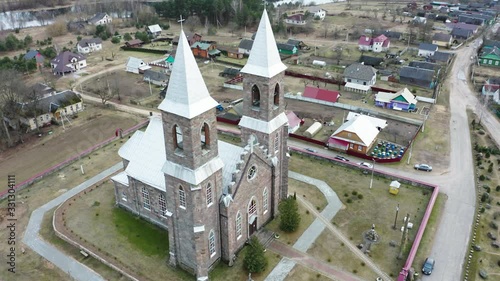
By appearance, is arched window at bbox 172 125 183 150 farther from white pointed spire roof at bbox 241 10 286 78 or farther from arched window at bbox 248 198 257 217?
arched window at bbox 248 198 257 217

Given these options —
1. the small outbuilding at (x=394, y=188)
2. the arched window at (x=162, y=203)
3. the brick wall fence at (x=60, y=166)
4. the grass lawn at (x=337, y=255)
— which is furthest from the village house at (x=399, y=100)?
the arched window at (x=162, y=203)

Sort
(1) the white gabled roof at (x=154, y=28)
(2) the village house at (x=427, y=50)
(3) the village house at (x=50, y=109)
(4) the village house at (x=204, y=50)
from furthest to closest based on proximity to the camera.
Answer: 1. (1) the white gabled roof at (x=154, y=28)
2. (4) the village house at (x=204, y=50)
3. (2) the village house at (x=427, y=50)
4. (3) the village house at (x=50, y=109)

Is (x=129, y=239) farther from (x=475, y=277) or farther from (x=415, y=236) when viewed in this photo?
(x=475, y=277)

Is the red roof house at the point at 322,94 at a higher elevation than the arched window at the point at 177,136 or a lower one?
lower

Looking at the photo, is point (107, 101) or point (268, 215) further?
point (107, 101)

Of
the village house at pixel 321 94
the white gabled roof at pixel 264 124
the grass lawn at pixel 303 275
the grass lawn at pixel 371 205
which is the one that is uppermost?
the white gabled roof at pixel 264 124

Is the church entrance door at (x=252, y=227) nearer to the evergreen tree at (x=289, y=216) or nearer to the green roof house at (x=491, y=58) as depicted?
the evergreen tree at (x=289, y=216)

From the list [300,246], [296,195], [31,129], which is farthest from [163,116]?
[31,129]
